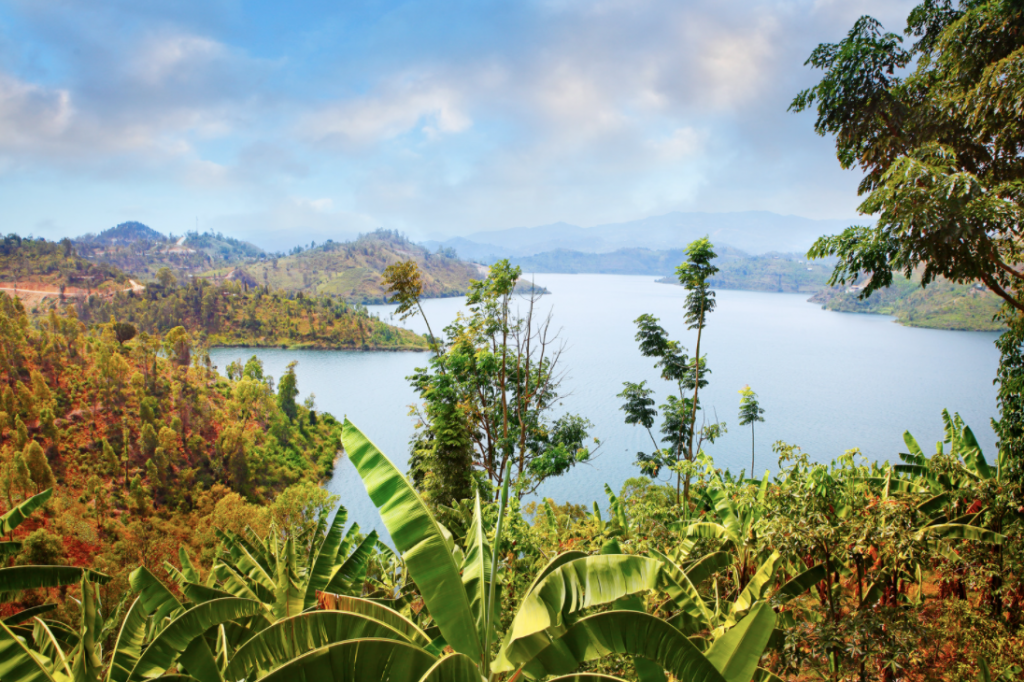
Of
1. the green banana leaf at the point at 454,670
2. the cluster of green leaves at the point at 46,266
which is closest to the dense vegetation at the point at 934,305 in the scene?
the green banana leaf at the point at 454,670

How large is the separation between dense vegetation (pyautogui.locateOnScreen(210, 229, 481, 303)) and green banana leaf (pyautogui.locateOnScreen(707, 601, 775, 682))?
8121 centimetres

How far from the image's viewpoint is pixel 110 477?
79.7ft

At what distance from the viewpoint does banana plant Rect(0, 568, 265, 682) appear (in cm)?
239

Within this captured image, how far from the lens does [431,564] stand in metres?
2.12

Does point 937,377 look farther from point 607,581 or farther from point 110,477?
point 110,477

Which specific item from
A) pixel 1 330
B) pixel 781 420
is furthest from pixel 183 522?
pixel 781 420

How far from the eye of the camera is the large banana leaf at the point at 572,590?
82.0 inches

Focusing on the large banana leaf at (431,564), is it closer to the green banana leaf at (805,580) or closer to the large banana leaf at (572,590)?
the large banana leaf at (572,590)

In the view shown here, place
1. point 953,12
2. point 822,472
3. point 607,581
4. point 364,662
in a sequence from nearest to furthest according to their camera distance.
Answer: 1. point 364,662
2. point 607,581
3. point 822,472
4. point 953,12

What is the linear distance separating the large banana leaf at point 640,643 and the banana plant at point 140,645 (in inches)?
75.3

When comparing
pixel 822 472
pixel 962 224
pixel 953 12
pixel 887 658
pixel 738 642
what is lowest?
pixel 887 658

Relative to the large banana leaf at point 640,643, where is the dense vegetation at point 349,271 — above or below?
above

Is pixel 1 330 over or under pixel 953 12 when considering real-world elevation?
under

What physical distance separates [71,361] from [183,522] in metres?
14.5
